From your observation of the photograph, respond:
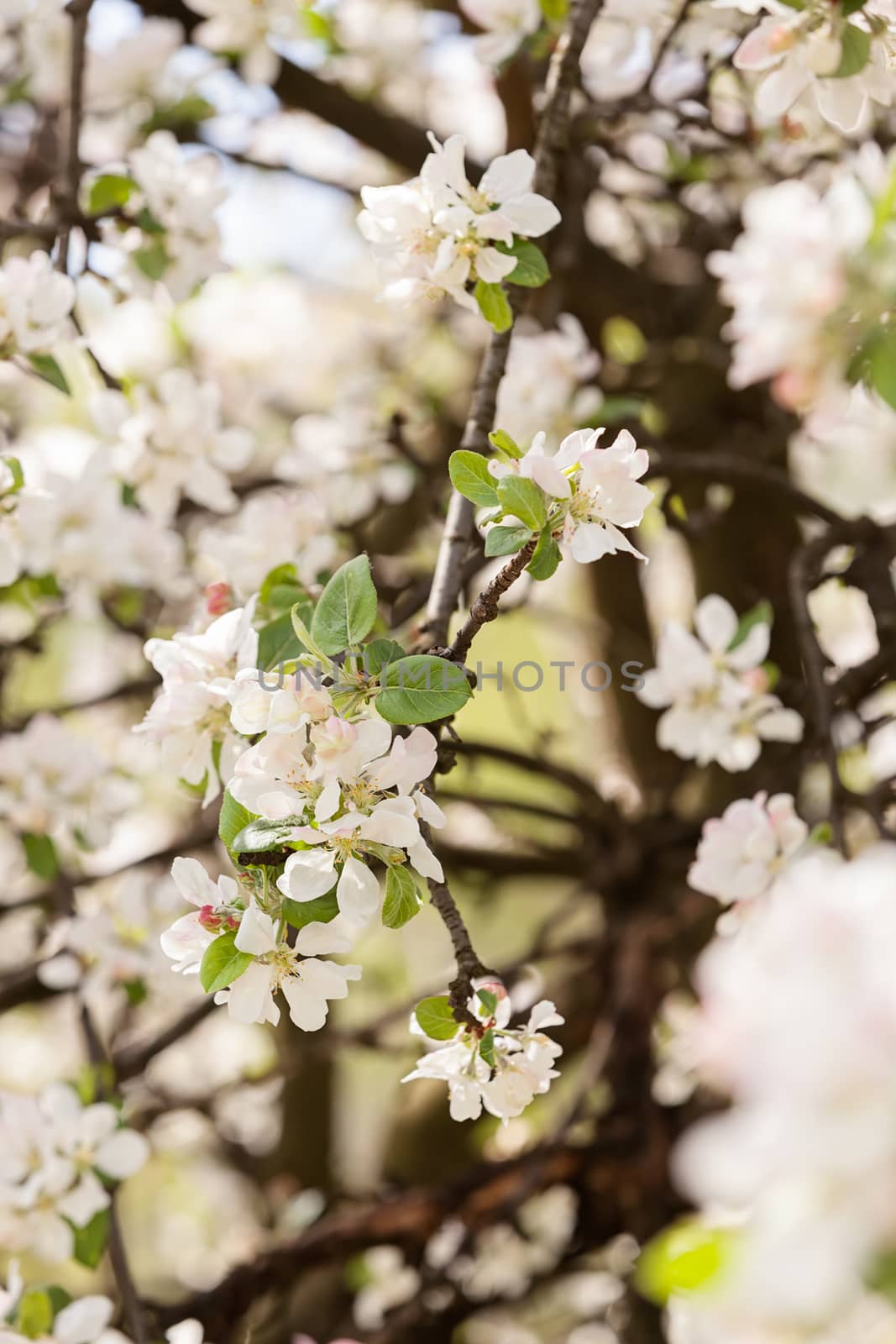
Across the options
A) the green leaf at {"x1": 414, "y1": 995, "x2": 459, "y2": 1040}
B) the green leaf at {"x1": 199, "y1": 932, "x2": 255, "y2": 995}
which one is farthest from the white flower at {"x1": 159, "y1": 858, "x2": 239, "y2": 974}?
the green leaf at {"x1": 414, "y1": 995, "x2": 459, "y2": 1040}

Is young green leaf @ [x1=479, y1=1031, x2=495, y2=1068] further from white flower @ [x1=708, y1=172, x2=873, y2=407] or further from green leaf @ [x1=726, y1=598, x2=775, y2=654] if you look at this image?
green leaf @ [x1=726, y1=598, x2=775, y2=654]

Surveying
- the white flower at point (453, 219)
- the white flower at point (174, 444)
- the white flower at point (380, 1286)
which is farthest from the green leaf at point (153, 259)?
the white flower at point (380, 1286)

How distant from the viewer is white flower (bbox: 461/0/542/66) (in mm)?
1074

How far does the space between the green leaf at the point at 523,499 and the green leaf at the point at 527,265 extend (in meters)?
0.20

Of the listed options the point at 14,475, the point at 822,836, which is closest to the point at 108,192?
the point at 14,475

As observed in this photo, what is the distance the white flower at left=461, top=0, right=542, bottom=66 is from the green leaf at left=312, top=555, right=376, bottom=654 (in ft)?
2.40

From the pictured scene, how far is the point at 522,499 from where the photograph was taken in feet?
1.83

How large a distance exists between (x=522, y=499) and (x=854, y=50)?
0.37 metres

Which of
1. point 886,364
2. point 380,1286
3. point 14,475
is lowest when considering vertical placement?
point 380,1286

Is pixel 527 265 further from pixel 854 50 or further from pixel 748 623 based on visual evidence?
pixel 748 623

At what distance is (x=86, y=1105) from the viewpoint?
3.39 feet

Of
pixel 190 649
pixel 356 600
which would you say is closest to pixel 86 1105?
pixel 190 649

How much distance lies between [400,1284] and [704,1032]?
171 centimetres

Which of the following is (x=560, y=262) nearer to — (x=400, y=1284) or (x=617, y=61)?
(x=617, y=61)
